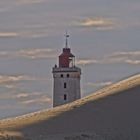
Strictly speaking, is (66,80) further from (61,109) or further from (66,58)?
(61,109)

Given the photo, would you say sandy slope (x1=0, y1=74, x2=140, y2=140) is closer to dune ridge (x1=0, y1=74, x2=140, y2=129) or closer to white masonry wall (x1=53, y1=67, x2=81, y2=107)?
dune ridge (x1=0, y1=74, x2=140, y2=129)

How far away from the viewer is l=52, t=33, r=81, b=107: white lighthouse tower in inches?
3051

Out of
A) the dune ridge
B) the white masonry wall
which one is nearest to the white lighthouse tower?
the white masonry wall

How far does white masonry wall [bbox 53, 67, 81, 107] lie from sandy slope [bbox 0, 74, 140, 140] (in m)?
18.3

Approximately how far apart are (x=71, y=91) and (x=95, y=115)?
2433 centimetres

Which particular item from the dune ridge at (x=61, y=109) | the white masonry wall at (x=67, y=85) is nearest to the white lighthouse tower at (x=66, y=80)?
the white masonry wall at (x=67, y=85)

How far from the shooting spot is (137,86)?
191 feet

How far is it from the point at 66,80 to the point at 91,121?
26.3 m

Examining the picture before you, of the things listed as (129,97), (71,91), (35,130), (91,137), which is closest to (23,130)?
(35,130)

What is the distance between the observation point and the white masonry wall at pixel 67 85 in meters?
77.4

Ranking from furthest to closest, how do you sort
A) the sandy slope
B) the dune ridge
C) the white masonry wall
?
the white masonry wall
the dune ridge
the sandy slope

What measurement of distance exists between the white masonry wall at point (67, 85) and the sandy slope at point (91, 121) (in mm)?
18273

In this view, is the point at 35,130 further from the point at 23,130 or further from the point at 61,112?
the point at 61,112

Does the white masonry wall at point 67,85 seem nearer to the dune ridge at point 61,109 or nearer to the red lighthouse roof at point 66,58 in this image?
the red lighthouse roof at point 66,58
